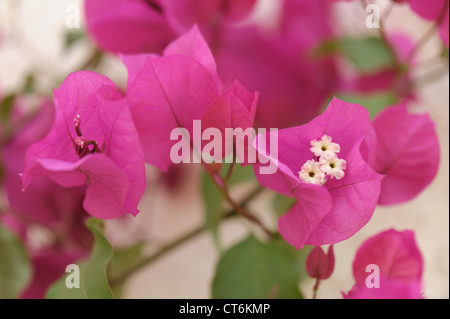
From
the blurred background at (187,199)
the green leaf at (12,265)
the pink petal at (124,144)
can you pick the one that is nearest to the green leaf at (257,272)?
the blurred background at (187,199)

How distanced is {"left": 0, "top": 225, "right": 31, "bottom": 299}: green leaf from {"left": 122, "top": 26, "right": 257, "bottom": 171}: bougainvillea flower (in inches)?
11.0

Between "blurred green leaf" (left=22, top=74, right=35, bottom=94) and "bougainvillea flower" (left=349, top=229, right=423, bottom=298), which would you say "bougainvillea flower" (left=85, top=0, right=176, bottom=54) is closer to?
"blurred green leaf" (left=22, top=74, right=35, bottom=94)

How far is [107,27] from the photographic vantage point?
0.57 metres

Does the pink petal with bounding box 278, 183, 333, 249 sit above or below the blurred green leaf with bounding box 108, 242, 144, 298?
below

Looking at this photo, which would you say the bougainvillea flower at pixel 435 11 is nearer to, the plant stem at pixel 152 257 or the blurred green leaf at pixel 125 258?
the plant stem at pixel 152 257

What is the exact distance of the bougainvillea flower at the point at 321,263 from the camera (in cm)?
34

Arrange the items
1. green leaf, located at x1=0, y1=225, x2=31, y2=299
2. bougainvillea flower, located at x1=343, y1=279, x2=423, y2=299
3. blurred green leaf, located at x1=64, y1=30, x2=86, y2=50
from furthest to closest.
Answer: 1. blurred green leaf, located at x1=64, y1=30, x2=86, y2=50
2. green leaf, located at x1=0, y1=225, x2=31, y2=299
3. bougainvillea flower, located at x1=343, y1=279, x2=423, y2=299

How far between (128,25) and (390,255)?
0.38m

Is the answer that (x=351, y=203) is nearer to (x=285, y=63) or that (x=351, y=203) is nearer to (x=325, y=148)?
(x=325, y=148)

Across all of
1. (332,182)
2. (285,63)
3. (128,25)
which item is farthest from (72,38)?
(332,182)

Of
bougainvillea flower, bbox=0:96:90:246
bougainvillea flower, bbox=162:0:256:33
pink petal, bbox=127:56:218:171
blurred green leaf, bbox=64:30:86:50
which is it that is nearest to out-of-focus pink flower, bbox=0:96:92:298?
bougainvillea flower, bbox=0:96:90:246

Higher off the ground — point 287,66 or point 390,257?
point 287,66

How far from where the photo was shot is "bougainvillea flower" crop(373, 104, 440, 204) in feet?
1.26

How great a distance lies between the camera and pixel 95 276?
355mm
